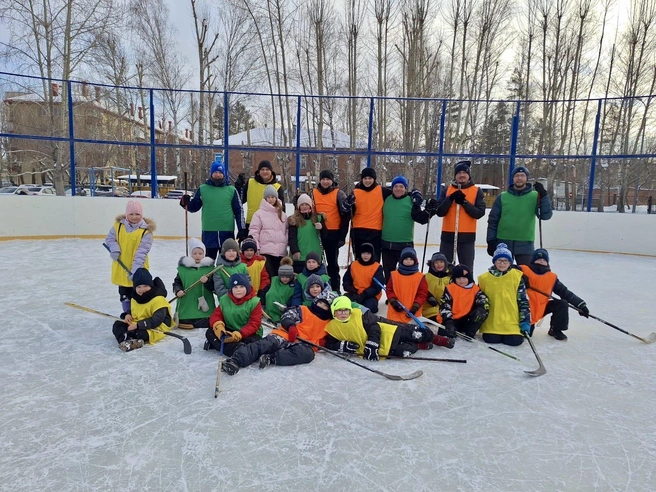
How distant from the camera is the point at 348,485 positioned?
1666 mm

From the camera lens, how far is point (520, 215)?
152 inches

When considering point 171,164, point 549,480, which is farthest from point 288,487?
point 171,164

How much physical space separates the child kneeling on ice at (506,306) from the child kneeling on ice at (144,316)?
234 centimetres

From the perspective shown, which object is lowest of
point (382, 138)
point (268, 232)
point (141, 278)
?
point (141, 278)

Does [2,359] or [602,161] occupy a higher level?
[602,161]

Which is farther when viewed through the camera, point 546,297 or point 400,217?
point 400,217

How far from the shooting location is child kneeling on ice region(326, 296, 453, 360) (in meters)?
2.89

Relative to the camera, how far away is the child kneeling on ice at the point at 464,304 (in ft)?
10.6

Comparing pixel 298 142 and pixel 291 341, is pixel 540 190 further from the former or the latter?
pixel 298 142

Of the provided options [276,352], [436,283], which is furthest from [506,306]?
[276,352]

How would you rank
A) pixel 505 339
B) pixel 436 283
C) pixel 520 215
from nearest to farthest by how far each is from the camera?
pixel 505 339 → pixel 436 283 → pixel 520 215

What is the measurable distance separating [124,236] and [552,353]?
3.26m

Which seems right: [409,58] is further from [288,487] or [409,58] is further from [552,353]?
[288,487]

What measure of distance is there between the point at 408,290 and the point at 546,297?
1046 mm
